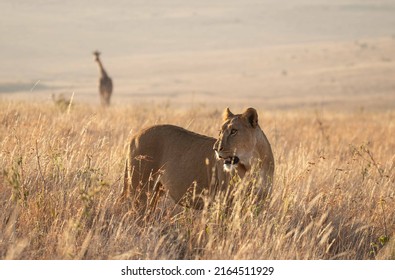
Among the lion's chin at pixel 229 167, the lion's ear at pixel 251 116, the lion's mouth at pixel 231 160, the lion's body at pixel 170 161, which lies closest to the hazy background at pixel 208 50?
the lion's body at pixel 170 161

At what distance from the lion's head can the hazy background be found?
39961 millimetres

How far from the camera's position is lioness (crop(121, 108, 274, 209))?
22.7ft

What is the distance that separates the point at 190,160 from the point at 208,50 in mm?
88698

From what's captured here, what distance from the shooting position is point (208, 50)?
313 feet

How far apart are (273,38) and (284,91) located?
40.5m

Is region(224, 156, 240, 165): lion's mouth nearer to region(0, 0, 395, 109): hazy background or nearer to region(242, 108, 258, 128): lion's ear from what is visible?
region(242, 108, 258, 128): lion's ear

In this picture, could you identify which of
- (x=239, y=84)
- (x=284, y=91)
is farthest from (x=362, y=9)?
(x=284, y=91)

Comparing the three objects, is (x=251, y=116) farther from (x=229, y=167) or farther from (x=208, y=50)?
(x=208, y=50)

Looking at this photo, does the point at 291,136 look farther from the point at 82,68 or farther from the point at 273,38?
the point at 273,38

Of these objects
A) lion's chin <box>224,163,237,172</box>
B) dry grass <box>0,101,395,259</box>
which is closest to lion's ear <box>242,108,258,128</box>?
lion's chin <box>224,163,237,172</box>

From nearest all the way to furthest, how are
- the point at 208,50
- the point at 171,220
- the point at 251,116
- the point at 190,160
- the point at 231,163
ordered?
the point at 231,163 < the point at 251,116 < the point at 190,160 < the point at 171,220 < the point at 208,50

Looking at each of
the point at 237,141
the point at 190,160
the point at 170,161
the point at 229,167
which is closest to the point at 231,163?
the point at 229,167

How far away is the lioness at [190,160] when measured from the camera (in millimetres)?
6914

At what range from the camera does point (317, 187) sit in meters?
9.05
